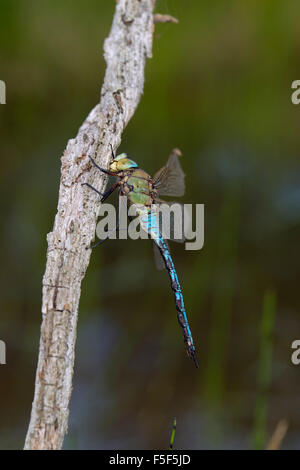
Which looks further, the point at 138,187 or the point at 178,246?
the point at 178,246

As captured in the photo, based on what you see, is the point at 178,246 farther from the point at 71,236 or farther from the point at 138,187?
the point at 71,236

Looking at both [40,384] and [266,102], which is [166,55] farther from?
[40,384]

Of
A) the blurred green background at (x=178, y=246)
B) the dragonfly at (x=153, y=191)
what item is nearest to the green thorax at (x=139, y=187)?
the dragonfly at (x=153, y=191)

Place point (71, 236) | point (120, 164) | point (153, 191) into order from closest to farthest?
1. point (71, 236)
2. point (120, 164)
3. point (153, 191)

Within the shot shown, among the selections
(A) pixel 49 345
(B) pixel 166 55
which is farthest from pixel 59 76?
(A) pixel 49 345

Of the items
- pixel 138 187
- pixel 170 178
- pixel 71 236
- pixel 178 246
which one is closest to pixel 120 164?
pixel 138 187

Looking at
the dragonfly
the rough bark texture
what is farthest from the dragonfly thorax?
the rough bark texture
